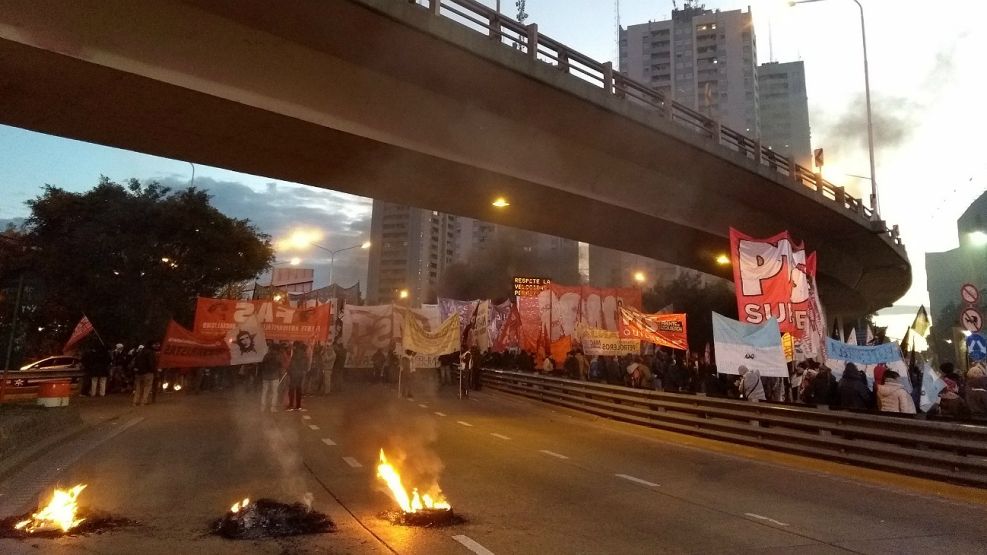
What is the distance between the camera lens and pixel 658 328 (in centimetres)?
2055

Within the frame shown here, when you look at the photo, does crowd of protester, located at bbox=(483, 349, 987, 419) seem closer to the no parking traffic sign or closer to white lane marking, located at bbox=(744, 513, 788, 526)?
the no parking traffic sign

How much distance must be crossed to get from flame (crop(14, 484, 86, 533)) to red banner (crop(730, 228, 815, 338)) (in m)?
12.7

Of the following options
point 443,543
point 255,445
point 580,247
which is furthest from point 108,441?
point 580,247

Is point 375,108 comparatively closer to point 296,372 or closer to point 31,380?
point 296,372

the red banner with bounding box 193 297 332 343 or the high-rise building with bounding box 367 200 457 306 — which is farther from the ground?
the high-rise building with bounding box 367 200 457 306

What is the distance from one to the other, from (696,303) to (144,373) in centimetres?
5091

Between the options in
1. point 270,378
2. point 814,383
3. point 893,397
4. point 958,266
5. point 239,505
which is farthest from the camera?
point 958,266

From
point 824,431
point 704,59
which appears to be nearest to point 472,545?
point 824,431

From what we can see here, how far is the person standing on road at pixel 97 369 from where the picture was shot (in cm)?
2223

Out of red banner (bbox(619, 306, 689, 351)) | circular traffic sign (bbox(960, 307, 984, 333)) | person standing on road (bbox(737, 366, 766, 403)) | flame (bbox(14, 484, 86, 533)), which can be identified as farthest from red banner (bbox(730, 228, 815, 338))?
flame (bbox(14, 484, 86, 533))

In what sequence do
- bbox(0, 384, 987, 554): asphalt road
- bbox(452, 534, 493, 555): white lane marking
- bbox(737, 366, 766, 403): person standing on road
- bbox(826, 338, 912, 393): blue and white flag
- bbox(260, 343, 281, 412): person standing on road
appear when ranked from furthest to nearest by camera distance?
bbox(260, 343, 281, 412): person standing on road < bbox(737, 366, 766, 403): person standing on road < bbox(826, 338, 912, 393): blue and white flag < bbox(0, 384, 987, 554): asphalt road < bbox(452, 534, 493, 555): white lane marking

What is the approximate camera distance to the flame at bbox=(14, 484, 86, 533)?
20.3 feet

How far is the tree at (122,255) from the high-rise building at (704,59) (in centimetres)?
10840

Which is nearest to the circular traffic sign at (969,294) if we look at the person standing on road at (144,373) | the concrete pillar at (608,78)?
the concrete pillar at (608,78)
